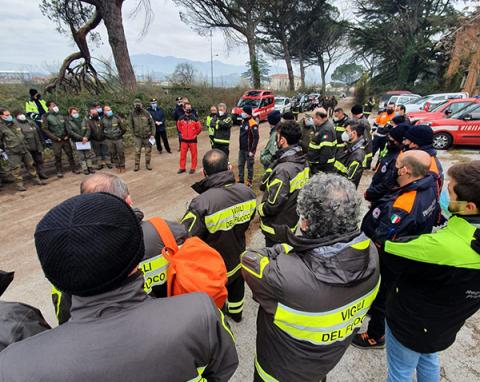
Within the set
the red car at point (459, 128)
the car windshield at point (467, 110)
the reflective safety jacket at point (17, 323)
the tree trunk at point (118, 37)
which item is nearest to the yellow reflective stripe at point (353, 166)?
the reflective safety jacket at point (17, 323)

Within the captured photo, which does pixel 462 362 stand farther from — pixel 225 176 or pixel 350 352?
pixel 225 176

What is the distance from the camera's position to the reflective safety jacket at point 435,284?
136 centimetres

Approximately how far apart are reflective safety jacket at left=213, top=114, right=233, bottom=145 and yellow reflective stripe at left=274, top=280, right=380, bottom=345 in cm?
582

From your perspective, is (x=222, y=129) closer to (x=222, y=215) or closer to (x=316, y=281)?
(x=222, y=215)

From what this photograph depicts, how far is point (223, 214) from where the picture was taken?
2332 mm

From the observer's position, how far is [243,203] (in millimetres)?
2459

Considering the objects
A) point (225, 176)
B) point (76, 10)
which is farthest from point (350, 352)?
point (76, 10)

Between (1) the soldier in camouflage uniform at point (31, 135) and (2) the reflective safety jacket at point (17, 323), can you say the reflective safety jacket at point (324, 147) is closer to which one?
(2) the reflective safety jacket at point (17, 323)

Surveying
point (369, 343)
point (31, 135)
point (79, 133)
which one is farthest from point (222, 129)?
point (369, 343)

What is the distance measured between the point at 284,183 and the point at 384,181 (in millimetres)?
A: 1155

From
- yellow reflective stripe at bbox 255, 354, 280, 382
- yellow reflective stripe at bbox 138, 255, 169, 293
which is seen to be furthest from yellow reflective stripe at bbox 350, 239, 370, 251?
yellow reflective stripe at bbox 138, 255, 169, 293

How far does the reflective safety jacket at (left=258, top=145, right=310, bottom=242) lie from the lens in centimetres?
271

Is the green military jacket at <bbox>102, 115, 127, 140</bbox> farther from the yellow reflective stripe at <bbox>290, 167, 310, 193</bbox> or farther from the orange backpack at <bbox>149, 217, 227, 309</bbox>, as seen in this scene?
the orange backpack at <bbox>149, 217, 227, 309</bbox>

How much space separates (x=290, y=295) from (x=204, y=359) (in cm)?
50
